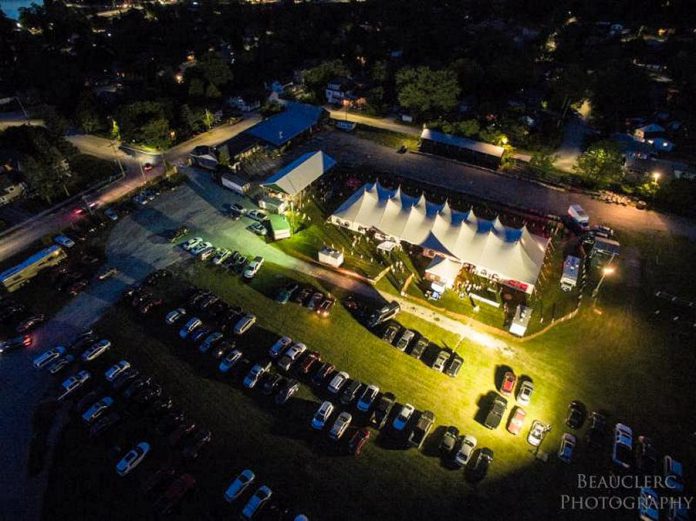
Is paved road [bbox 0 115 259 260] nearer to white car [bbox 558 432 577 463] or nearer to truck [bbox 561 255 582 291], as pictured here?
truck [bbox 561 255 582 291]

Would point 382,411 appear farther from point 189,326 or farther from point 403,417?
point 189,326

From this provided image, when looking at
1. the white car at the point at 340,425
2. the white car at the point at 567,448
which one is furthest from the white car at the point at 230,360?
the white car at the point at 567,448

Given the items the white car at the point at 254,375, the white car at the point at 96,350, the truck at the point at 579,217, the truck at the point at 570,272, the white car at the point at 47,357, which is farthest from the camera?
the truck at the point at 579,217

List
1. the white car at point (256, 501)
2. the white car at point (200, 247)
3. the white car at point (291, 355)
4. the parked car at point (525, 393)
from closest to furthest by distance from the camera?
the white car at point (256, 501)
the parked car at point (525, 393)
the white car at point (291, 355)
the white car at point (200, 247)

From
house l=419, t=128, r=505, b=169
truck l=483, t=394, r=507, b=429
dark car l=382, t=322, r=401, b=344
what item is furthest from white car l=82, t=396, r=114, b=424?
house l=419, t=128, r=505, b=169

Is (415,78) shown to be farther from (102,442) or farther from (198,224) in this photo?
(102,442)

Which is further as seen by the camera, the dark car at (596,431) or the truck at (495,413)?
the truck at (495,413)

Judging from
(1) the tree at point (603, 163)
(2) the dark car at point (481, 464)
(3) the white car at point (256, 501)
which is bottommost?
(3) the white car at point (256, 501)

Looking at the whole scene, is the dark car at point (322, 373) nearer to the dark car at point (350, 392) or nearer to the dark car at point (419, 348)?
the dark car at point (350, 392)
